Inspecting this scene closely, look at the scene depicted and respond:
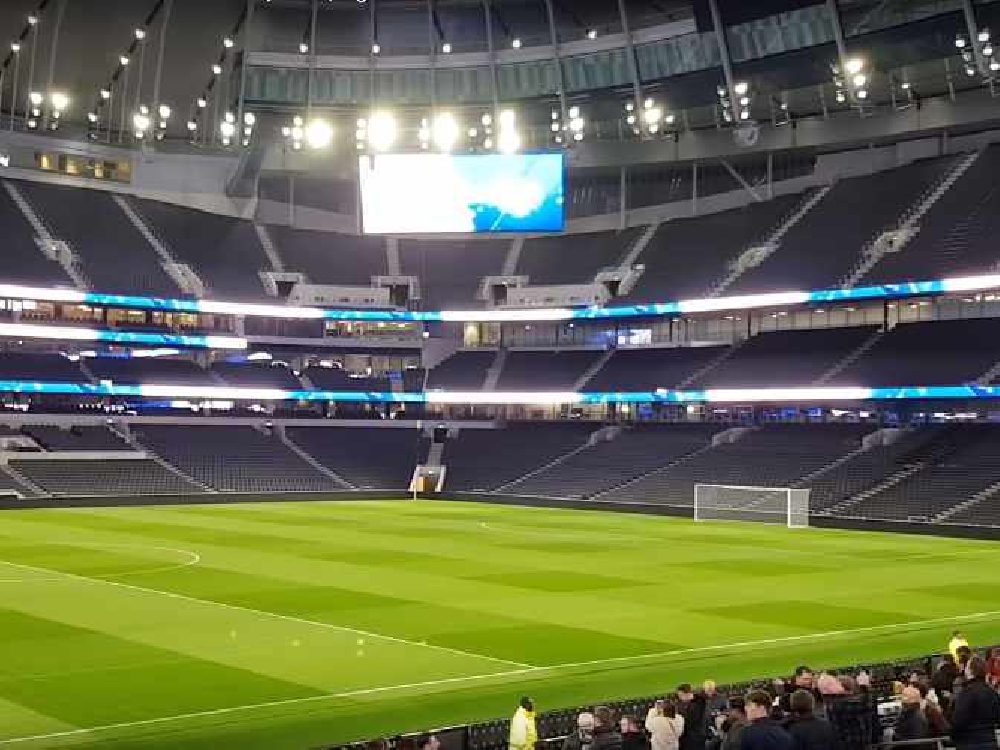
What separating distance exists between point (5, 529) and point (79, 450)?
72.7 ft

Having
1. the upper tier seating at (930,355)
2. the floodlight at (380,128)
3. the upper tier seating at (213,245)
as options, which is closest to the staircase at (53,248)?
the upper tier seating at (213,245)

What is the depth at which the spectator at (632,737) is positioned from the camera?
13641 millimetres

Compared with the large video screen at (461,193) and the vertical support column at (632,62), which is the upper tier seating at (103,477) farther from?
the vertical support column at (632,62)

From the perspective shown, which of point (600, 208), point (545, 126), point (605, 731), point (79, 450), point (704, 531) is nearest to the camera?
point (605, 731)

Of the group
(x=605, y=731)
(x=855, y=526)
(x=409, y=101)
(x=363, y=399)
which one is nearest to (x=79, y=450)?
(x=363, y=399)

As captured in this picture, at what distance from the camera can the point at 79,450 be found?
73.4 meters

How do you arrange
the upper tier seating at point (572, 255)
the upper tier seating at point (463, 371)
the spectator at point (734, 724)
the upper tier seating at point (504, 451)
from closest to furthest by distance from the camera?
the spectator at point (734, 724)
the upper tier seating at point (504, 451)
the upper tier seating at point (463, 371)
the upper tier seating at point (572, 255)

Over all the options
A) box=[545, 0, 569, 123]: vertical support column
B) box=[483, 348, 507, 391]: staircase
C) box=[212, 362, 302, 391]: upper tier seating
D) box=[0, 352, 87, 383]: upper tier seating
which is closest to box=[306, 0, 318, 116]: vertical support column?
box=[545, 0, 569, 123]: vertical support column

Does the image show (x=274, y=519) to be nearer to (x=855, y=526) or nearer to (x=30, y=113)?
(x=855, y=526)

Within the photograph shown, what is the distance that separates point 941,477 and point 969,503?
3592mm

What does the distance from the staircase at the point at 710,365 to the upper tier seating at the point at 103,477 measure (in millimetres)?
27651

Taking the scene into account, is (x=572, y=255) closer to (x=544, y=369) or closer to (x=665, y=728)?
(x=544, y=369)

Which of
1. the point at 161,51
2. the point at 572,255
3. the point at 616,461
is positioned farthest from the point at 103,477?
the point at 572,255

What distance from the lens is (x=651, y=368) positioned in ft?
261
